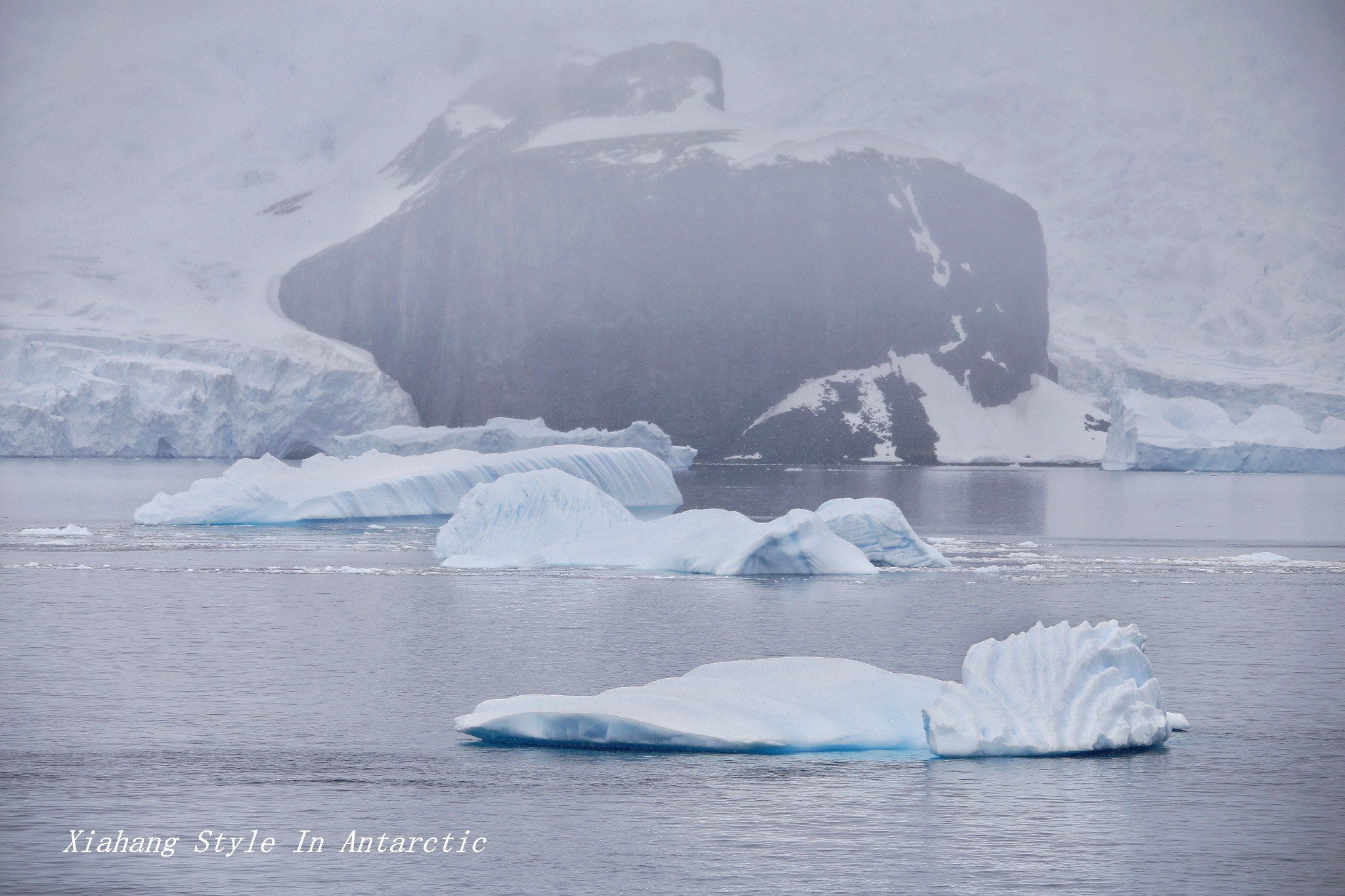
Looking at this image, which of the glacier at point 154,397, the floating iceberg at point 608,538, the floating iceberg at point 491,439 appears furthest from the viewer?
the glacier at point 154,397

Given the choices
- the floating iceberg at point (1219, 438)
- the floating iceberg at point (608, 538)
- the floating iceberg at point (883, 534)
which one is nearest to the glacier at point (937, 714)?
the floating iceberg at point (608, 538)

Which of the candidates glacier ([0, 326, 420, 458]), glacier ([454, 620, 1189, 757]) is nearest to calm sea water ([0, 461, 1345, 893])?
glacier ([454, 620, 1189, 757])

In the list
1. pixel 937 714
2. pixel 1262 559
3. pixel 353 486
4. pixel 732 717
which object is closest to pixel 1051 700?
pixel 937 714

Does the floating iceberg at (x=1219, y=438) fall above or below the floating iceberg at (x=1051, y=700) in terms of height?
above

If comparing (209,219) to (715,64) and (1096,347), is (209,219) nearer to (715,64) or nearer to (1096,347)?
(715,64)

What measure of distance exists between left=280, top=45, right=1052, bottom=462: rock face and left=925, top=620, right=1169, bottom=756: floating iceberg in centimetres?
8784

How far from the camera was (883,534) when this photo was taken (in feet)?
84.1

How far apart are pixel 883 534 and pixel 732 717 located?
1510cm

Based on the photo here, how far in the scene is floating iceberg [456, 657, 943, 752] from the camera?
34.9 feet

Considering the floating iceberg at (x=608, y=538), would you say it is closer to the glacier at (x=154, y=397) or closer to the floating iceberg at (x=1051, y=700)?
the floating iceberg at (x=1051, y=700)

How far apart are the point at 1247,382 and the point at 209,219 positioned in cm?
7598

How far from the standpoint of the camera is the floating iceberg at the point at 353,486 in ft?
116

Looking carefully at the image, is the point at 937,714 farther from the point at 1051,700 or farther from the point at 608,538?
the point at 608,538

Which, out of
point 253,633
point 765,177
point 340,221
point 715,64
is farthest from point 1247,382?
point 253,633
